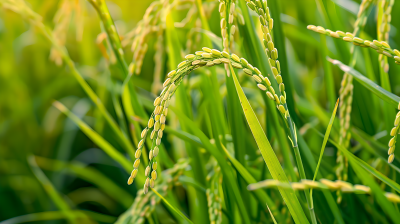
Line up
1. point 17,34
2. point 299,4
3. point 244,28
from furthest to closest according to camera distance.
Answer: point 17,34, point 299,4, point 244,28

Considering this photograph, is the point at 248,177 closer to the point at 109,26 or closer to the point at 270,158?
the point at 270,158

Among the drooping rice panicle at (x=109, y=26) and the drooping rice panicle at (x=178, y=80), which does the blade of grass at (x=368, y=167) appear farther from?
the drooping rice panicle at (x=109, y=26)

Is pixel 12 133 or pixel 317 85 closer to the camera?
pixel 317 85

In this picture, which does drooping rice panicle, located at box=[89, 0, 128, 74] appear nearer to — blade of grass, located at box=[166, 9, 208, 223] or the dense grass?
the dense grass

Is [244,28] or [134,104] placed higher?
[244,28]

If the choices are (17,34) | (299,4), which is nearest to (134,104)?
(299,4)

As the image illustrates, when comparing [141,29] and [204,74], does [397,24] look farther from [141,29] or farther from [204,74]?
[141,29]

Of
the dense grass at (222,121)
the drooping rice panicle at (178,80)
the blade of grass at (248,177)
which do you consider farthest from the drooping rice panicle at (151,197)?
the drooping rice panicle at (178,80)


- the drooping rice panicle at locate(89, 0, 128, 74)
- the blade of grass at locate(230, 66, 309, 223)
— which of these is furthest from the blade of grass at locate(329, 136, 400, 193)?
the drooping rice panicle at locate(89, 0, 128, 74)

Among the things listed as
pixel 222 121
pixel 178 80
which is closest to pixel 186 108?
pixel 222 121
